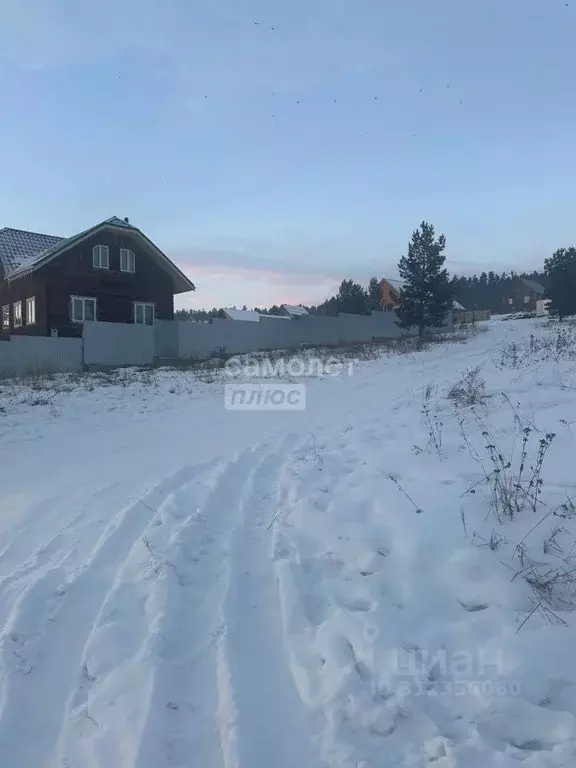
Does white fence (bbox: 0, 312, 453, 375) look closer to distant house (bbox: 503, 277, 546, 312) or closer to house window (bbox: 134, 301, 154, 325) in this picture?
house window (bbox: 134, 301, 154, 325)

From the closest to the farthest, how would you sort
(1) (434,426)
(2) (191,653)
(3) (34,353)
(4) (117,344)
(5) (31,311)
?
(2) (191,653) < (1) (434,426) < (3) (34,353) < (4) (117,344) < (5) (31,311)

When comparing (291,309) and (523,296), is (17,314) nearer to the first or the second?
(291,309)

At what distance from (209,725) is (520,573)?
193cm

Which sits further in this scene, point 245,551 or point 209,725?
point 245,551

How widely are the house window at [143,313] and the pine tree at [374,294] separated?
25621mm

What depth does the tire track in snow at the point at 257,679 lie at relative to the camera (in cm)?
217

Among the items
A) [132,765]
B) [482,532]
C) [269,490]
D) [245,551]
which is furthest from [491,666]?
[269,490]

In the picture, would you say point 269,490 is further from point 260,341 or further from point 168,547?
point 260,341

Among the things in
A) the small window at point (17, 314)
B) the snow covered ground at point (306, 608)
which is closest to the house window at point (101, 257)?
the small window at point (17, 314)

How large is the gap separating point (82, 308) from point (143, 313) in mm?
3089

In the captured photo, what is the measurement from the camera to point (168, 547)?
3934 mm

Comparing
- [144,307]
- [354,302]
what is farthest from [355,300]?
[144,307]

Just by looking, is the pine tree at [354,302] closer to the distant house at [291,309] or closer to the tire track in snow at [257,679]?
the distant house at [291,309]

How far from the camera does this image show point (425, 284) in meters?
28.3
